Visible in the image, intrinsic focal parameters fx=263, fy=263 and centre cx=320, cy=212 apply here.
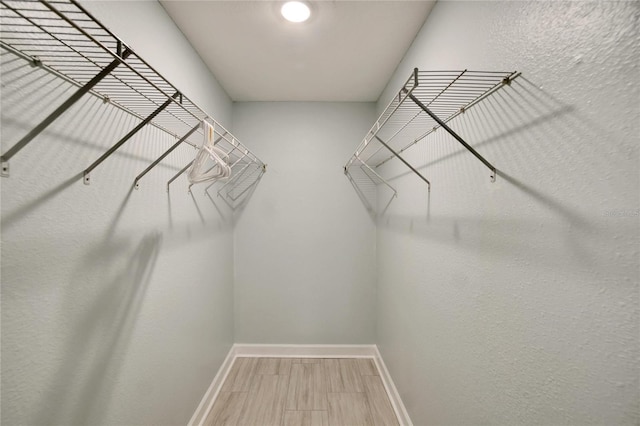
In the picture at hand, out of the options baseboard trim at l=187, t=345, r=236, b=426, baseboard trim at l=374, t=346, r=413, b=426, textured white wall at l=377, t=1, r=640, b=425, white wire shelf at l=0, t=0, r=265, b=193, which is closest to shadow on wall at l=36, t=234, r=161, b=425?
white wire shelf at l=0, t=0, r=265, b=193

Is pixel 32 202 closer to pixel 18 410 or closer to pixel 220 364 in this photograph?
pixel 18 410

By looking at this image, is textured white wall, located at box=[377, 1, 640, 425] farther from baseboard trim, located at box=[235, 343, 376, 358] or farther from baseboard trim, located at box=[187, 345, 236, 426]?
baseboard trim, located at box=[187, 345, 236, 426]

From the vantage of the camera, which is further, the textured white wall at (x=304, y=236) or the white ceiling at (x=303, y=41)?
the textured white wall at (x=304, y=236)

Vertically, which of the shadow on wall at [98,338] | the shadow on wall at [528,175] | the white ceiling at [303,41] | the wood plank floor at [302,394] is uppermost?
→ the white ceiling at [303,41]

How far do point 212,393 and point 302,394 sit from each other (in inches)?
26.1

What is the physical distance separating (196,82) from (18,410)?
1.70 metres

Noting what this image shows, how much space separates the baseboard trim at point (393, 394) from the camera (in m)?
1.70

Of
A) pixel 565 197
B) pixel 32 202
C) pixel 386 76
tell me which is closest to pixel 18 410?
pixel 32 202

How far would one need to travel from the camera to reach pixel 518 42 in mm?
776

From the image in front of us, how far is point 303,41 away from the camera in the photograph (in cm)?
159

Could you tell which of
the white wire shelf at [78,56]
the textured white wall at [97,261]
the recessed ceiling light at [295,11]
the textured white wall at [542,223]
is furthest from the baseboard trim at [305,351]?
the recessed ceiling light at [295,11]

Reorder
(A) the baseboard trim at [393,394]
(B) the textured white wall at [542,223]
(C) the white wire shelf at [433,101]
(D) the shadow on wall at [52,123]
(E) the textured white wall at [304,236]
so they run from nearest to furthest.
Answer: (B) the textured white wall at [542,223], (D) the shadow on wall at [52,123], (C) the white wire shelf at [433,101], (A) the baseboard trim at [393,394], (E) the textured white wall at [304,236]

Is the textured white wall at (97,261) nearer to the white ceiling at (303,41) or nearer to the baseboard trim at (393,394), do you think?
the white ceiling at (303,41)

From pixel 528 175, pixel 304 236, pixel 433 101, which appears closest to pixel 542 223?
pixel 528 175
